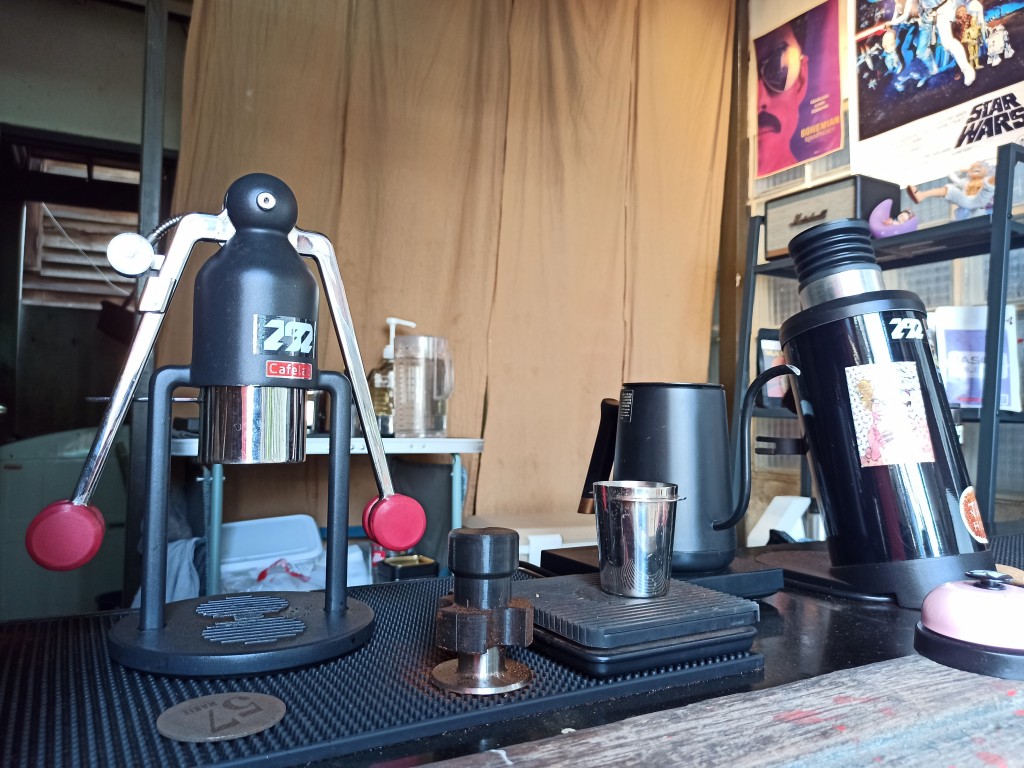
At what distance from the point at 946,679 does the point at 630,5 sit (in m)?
3.15

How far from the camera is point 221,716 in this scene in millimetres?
385

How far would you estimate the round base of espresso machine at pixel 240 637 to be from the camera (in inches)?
17.8

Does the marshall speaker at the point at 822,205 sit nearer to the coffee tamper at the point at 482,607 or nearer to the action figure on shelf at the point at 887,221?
the action figure on shelf at the point at 887,221

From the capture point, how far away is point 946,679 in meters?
0.46

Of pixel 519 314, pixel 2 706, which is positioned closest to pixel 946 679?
pixel 2 706

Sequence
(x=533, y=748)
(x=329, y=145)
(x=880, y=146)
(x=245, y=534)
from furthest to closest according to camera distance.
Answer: (x=880, y=146) < (x=329, y=145) < (x=245, y=534) < (x=533, y=748)

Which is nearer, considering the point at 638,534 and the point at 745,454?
the point at 638,534

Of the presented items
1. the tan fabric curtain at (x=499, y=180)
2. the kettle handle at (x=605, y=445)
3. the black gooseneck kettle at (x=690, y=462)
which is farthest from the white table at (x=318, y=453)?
the black gooseneck kettle at (x=690, y=462)

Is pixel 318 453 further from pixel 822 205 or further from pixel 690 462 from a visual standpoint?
pixel 822 205

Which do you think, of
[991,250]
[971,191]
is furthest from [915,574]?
[971,191]

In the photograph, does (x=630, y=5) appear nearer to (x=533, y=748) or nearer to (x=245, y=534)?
(x=245, y=534)

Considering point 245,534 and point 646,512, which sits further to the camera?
point 245,534

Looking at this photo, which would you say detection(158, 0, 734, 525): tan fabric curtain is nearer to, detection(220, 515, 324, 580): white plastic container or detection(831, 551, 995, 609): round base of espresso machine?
detection(220, 515, 324, 580): white plastic container

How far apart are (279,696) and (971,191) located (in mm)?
2713
